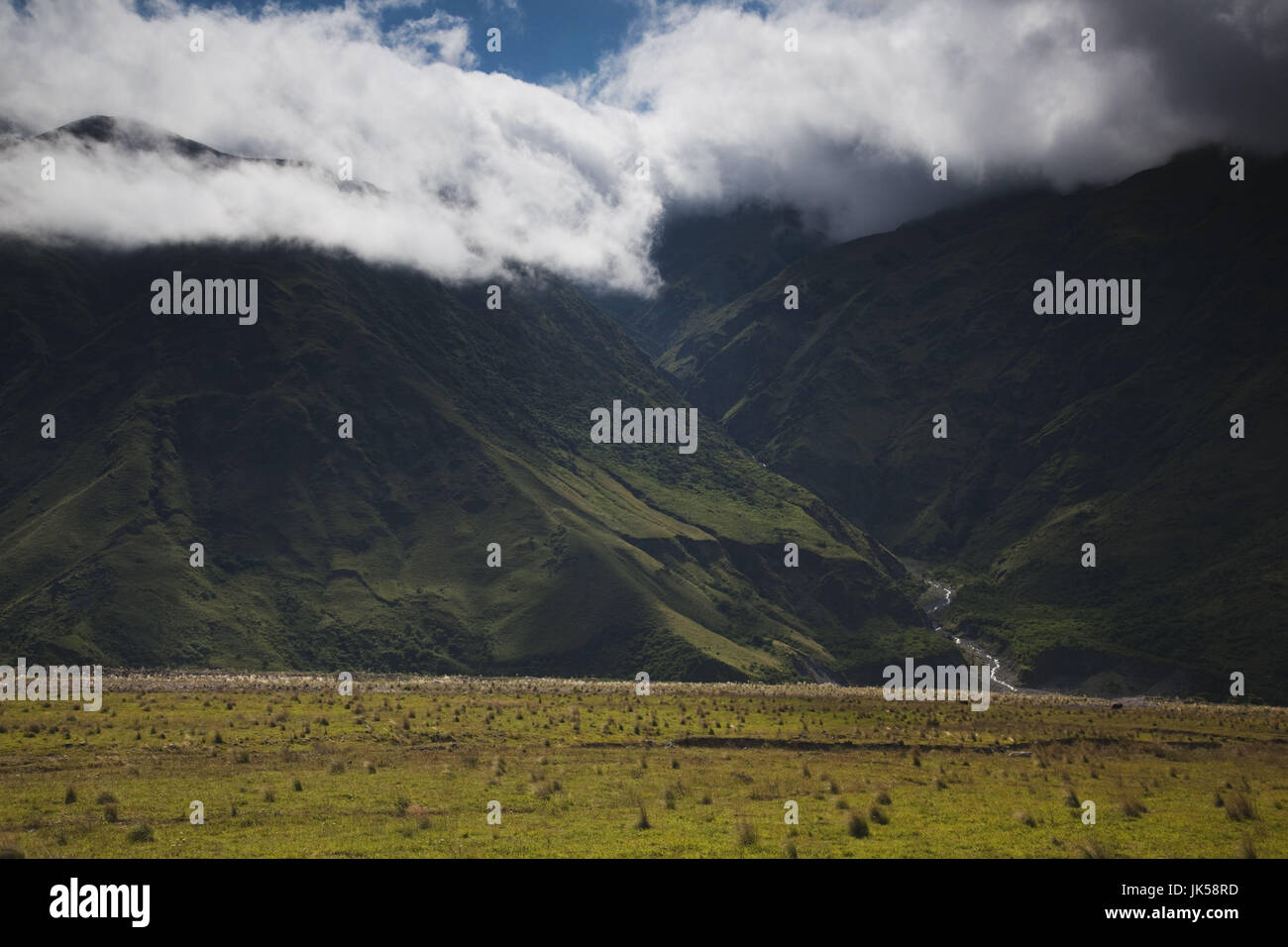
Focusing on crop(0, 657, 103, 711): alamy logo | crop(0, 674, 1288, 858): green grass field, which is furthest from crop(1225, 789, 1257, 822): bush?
crop(0, 657, 103, 711): alamy logo

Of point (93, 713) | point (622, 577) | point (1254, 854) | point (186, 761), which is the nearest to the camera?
point (1254, 854)

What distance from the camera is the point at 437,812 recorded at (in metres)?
36.0

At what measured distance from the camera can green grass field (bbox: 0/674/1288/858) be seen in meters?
31.9

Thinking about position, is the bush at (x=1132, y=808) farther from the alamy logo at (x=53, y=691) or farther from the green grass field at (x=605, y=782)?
the alamy logo at (x=53, y=691)

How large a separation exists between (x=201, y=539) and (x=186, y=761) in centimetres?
15476

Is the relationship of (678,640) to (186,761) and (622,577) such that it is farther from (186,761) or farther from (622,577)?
(186,761)
